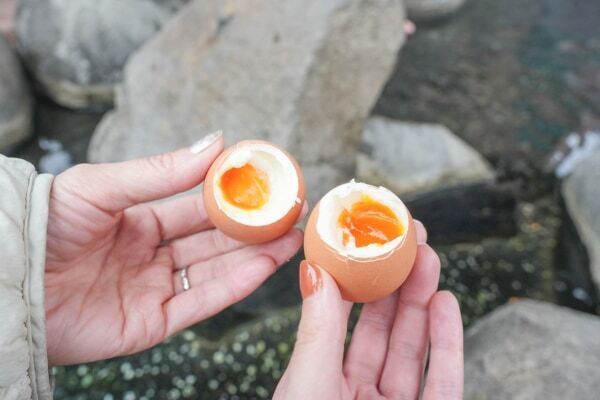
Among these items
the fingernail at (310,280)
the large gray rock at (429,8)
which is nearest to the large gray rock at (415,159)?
the fingernail at (310,280)

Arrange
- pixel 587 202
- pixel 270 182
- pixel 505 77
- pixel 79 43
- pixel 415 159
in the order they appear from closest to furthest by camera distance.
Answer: pixel 270 182
pixel 587 202
pixel 415 159
pixel 79 43
pixel 505 77

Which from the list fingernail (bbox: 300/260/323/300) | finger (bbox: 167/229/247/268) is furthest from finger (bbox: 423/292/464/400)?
finger (bbox: 167/229/247/268)

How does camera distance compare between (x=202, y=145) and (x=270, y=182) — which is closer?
(x=202, y=145)

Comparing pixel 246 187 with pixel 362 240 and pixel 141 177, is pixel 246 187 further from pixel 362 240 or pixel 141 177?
pixel 362 240

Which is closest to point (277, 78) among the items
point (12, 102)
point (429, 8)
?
point (12, 102)

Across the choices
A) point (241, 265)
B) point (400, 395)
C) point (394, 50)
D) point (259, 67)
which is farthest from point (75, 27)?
point (400, 395)

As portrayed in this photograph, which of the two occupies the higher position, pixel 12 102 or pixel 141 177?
pixel 141 177

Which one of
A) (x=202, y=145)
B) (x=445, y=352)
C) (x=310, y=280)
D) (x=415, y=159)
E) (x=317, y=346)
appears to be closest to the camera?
(x=317, y=346)

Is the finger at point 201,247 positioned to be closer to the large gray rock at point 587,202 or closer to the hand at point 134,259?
the hand at point 134,259
